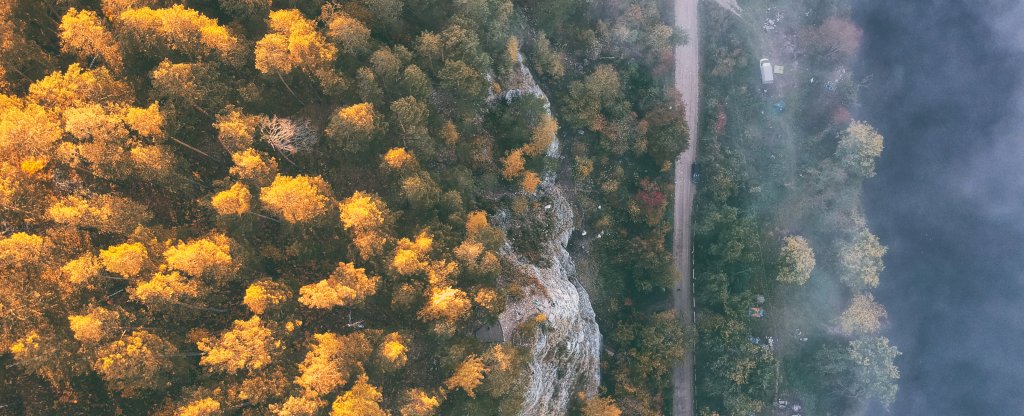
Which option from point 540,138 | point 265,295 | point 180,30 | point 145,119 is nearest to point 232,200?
point 265,295

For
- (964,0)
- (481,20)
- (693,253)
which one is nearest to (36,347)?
(481,20)

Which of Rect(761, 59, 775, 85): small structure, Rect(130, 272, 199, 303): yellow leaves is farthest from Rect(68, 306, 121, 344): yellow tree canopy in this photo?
Rect(761, 59, 775, 85): small structure

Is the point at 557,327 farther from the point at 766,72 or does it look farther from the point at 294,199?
the point at 766,72

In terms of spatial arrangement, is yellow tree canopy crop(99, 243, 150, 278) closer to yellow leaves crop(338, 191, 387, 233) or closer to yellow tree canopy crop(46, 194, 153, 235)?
yellow tree canopy crop(46, 194, 153, 235)

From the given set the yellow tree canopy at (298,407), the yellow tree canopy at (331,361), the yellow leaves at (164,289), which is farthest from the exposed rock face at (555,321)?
the yellow leaves at (164,289)

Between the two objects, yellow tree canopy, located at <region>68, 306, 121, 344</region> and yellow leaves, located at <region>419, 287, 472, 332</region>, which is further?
yellow leaves, located at <region>419, 287, 472, 332</region>

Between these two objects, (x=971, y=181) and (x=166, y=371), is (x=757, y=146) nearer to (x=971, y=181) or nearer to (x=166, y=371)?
(x=971, y=181)

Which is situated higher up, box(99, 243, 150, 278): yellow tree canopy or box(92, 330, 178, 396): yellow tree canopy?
box(99, 243, 150, 278): yellow tree canopy
